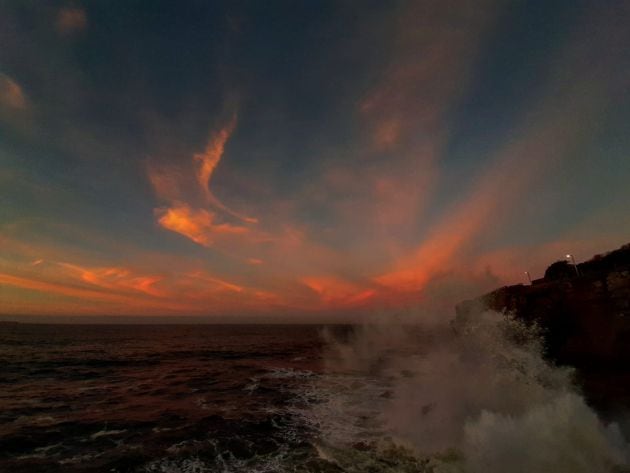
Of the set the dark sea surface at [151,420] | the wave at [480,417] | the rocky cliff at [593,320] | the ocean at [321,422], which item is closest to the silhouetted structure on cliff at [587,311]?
the rocky cliff at [593,320]

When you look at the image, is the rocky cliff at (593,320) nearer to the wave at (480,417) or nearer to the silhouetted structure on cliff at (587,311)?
the silhouetted structure on cliff at (587,311)

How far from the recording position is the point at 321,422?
52.5 feet

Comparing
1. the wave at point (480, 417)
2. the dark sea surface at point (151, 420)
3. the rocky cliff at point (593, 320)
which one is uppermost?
the rocky cliff at point (593, 320)

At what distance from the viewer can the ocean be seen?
31.8 ft

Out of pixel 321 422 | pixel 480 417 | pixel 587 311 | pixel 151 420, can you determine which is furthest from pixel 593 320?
pixel 151 420

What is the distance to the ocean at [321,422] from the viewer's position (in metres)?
9.70

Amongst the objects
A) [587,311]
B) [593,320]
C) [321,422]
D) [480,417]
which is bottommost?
[321,422]

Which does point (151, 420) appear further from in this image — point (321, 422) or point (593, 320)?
point (593, 320)

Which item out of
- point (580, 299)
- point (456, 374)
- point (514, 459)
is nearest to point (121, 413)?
point (514, 459)

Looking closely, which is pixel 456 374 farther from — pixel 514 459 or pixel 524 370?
pixel 514 459

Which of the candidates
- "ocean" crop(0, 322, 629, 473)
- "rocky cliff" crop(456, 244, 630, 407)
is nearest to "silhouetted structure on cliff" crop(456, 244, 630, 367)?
"rocky cliff" crop(456, 244, 630, 407)

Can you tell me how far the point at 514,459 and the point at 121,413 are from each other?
61.1ft

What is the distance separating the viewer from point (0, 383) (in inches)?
946

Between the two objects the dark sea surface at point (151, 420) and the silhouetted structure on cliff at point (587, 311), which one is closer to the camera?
the dark sea surface at point (151, 420)
